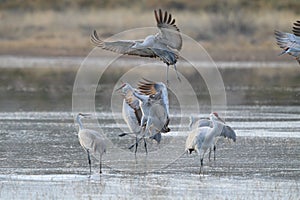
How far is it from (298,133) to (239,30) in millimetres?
21682

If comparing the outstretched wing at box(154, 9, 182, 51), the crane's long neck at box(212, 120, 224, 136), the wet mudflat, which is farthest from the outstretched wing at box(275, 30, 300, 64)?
the crane's long neck at box(212, 120, 224, 136)

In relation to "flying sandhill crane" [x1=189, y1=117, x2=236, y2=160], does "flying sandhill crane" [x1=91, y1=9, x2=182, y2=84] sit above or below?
above

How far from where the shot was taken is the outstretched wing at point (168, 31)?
13.1 meters

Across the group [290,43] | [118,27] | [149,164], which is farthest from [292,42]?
[118,27]

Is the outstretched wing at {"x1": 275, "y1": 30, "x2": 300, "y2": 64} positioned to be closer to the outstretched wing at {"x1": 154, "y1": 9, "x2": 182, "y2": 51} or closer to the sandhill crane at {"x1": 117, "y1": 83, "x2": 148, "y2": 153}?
the outstretched wing at {"x1": 154, "y1": 9, "x2": 182, "y2": 51}

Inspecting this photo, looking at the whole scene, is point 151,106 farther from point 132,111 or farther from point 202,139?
point 132,111

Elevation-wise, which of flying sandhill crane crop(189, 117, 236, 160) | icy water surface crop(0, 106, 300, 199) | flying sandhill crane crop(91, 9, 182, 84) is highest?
flying sandhill crane crop(91, 9, 182, 84)

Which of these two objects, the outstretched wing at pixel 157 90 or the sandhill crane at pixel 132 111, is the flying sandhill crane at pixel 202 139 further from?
the sandhill crane at pixel 132 111

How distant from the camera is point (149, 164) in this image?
43.0 feet

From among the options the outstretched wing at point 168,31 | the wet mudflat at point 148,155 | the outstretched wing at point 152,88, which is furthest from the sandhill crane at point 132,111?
the outstretched wing at point 168,31

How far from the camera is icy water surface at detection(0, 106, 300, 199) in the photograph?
10.9 m

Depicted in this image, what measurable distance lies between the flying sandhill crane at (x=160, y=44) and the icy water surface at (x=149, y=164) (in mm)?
1406

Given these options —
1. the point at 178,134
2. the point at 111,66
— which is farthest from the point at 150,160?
the point at 111,66

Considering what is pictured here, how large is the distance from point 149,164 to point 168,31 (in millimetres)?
1848
